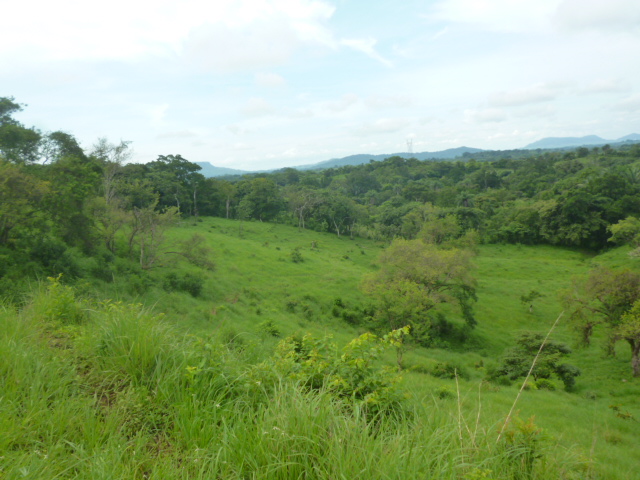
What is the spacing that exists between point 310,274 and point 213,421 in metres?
30.7

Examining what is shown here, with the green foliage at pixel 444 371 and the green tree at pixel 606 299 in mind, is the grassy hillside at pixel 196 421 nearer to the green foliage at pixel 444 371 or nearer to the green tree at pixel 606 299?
the green foliage at pixel 444 371

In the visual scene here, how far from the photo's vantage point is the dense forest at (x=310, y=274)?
3.54 meters

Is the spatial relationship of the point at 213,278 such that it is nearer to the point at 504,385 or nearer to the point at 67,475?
the point at 504,385

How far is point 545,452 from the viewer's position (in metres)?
2.98

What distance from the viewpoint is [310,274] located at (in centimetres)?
3384

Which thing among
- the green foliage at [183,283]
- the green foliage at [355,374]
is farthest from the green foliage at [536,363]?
the green foliage at [183,283]

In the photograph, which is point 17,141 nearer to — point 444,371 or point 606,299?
point 444,371

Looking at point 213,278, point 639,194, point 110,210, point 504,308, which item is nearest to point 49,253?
point 110,210

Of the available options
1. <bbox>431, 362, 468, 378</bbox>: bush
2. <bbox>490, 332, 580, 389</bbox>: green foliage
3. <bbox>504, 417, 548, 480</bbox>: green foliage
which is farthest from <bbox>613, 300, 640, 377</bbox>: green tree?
<bbox>504, 417, 548, 480</bbox>: green foliage

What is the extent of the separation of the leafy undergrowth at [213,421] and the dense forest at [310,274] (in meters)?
0.03

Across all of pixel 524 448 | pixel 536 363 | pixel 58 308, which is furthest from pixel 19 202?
pixel 536 363

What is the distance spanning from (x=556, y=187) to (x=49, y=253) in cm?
7826

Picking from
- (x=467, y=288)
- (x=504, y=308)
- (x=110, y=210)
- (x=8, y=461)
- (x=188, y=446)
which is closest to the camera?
(x=8, y=461)

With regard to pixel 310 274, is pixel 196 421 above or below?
above
